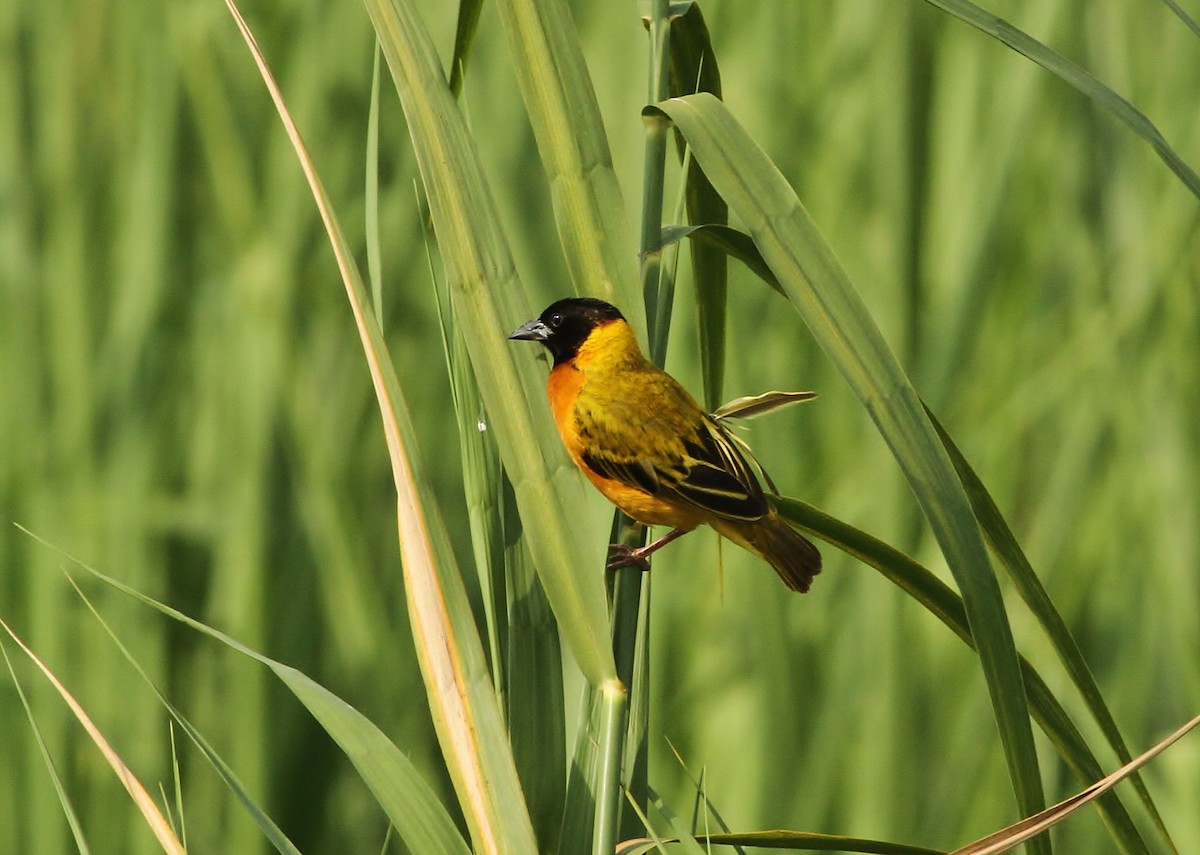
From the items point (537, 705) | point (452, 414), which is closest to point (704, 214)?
point (537, 705)

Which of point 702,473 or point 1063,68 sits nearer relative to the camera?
point 1063,68

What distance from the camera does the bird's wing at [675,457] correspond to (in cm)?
93

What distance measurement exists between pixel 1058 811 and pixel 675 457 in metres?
0.42

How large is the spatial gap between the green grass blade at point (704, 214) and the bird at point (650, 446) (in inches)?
2.4

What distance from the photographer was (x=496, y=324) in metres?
0.63

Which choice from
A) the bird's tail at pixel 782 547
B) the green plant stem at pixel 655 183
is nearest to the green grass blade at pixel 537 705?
the green plant stem at pixel 655 183

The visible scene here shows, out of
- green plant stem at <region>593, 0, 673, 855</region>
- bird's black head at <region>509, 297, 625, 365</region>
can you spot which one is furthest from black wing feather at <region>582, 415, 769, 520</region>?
green plant stem at <region>593, 0, 673, 855</region>

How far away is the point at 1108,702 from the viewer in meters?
1.42

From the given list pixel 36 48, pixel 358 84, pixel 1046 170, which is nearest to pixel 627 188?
pixel 358 84

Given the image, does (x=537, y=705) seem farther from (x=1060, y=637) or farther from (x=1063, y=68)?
(x=1063, y=68)

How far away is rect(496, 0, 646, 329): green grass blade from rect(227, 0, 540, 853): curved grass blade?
0.08m

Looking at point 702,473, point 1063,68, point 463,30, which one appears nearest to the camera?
point 1063,68

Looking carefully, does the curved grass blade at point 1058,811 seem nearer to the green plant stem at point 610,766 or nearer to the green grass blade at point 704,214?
the green plant stem at point 610,766

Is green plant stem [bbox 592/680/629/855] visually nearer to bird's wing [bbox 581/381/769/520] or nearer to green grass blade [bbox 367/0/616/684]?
green grass blade [bbox 367/0/616/684]
